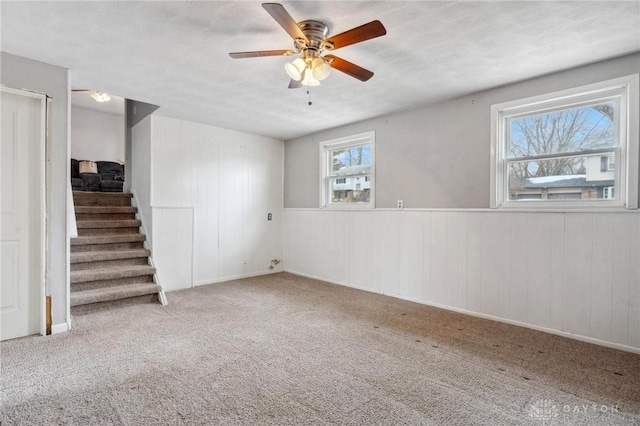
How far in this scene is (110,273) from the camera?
3975mm

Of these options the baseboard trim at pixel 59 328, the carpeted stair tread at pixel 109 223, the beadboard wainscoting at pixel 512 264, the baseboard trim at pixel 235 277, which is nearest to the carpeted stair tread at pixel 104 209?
the carpeted stair tread at pixel 109 223

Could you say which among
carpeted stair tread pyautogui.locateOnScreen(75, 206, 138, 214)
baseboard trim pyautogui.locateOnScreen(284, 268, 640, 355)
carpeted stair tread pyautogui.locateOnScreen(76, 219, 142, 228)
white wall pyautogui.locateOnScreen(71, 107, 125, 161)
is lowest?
baseboard trim pyautogui.locateOnScreen(284, 268, 640, 355)

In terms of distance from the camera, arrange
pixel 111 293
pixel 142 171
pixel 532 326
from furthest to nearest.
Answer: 1. pixel 142 171
2. pixel 111 293
3. pixel 532 326

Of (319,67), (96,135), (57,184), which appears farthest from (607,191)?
(96,135)

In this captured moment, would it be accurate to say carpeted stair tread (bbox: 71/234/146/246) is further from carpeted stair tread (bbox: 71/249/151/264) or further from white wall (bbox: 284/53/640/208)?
white wall (bbox: 284/53/640/208)

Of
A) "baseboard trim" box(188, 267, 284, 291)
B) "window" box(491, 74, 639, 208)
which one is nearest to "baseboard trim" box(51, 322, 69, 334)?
"baseboard trim" box(188, 267, 284, 291)

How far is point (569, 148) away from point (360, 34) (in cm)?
248

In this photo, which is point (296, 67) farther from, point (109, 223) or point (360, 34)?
point (109, 223)

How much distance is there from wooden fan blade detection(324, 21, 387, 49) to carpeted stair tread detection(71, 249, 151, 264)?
376 cm

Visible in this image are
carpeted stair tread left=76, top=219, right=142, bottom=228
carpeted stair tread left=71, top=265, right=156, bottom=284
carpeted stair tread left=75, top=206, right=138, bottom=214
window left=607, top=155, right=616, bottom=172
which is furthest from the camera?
carpeted stair tread left=75, top=206, right=138, bottom=214

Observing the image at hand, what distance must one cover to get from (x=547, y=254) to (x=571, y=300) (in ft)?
1.49

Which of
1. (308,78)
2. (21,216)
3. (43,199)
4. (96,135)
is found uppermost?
(96,135)

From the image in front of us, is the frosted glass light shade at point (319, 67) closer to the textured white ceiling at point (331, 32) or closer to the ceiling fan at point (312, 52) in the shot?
the ceiling fan at point (312, 52)

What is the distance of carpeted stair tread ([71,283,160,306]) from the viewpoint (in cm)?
358
